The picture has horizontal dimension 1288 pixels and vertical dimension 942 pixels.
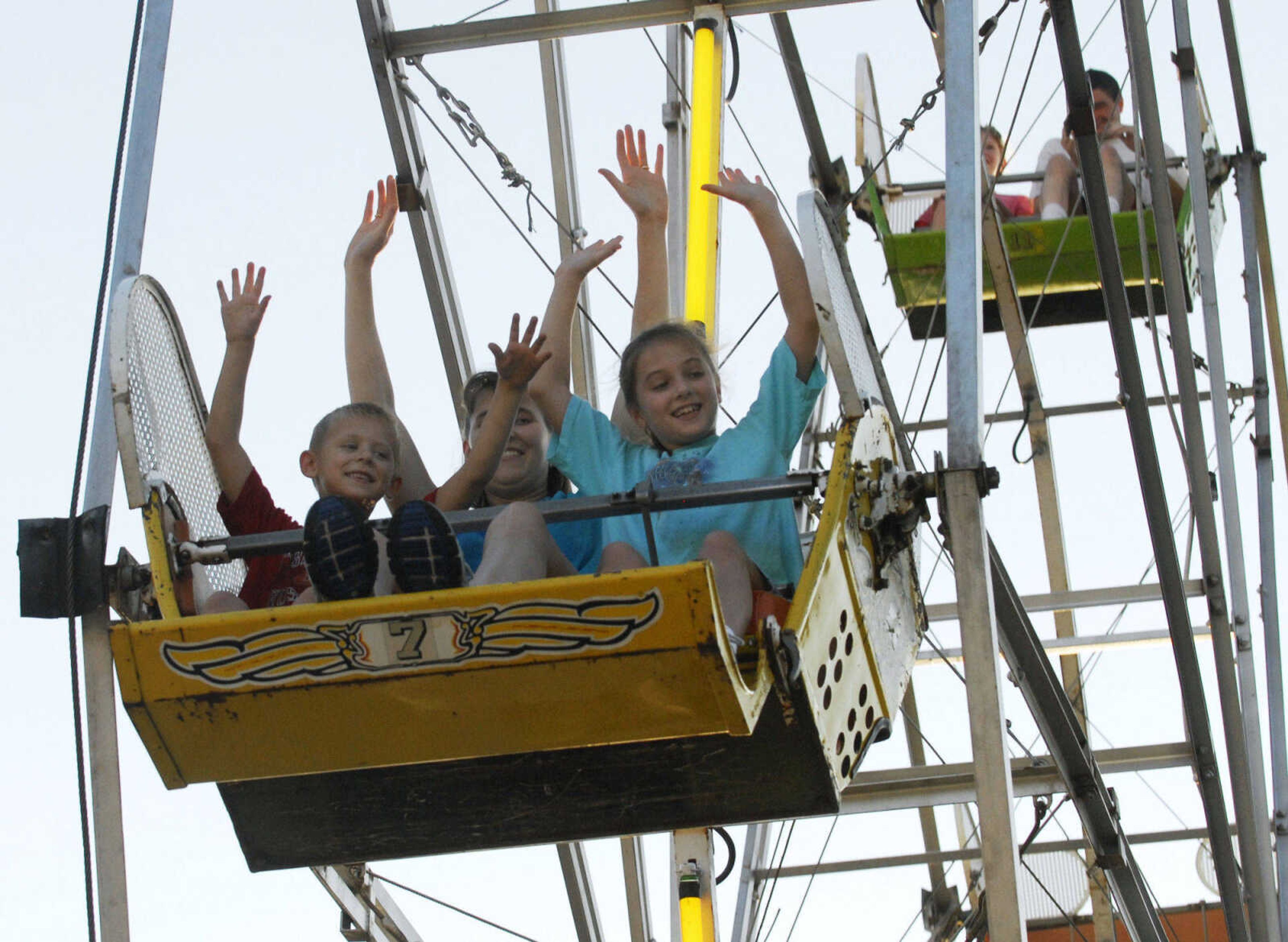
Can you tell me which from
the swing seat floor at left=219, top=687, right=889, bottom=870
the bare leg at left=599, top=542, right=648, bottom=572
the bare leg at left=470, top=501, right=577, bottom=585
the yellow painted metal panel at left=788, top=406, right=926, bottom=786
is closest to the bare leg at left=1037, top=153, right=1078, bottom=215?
the yellow painted metal panel at left=788, top=406, right=926, bottom=786

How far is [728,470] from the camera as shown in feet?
18.7

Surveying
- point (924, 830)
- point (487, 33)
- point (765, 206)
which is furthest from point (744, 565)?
point (924, 830)

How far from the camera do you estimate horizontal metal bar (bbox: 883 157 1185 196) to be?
481 inches

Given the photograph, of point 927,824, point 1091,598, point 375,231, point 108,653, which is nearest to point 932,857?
point 927,824

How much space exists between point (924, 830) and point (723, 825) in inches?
319

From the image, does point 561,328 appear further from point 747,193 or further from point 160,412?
point 160,412

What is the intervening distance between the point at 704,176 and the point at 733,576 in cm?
425

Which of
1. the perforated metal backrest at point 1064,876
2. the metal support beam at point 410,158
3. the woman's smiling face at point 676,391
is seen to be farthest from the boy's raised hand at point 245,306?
the perforated metal backrest at point 1064,876

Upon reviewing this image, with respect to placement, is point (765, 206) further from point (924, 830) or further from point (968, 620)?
point (924, 830)

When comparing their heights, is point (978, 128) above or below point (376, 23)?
below

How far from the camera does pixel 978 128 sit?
18.9 feet

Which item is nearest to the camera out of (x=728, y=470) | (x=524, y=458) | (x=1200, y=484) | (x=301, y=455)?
(x=728, y=470)

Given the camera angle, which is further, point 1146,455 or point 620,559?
point 1146,455

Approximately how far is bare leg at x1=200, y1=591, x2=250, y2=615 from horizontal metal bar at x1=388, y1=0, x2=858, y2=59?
14.6 ft
